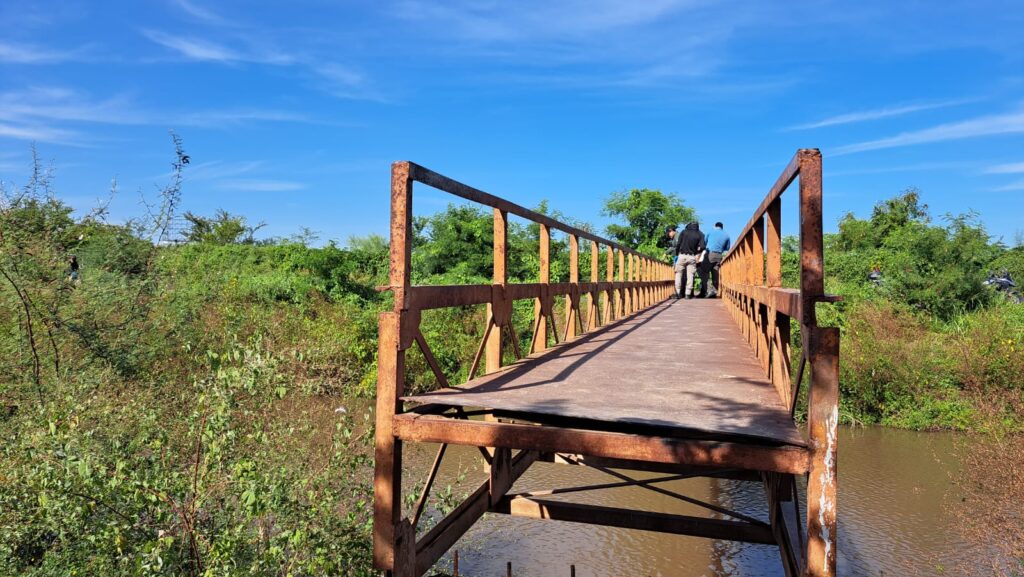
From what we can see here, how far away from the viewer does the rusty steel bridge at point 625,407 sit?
8.89 ft

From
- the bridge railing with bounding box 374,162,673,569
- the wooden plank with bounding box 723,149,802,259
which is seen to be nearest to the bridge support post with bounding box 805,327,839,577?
the wooden plank with bounding box 723,149,802,259

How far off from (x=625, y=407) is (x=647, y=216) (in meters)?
38.3

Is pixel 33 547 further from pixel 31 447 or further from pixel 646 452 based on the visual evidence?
pixel 646 452

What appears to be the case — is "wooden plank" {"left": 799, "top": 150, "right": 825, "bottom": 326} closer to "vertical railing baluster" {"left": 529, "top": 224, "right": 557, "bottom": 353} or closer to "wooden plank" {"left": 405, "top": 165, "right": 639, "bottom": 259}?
"wooden plank" {"left": 405, "top": 165, "right": 639, "bottom": 259}

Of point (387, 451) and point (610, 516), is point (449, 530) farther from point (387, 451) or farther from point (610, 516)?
point (610, 516)

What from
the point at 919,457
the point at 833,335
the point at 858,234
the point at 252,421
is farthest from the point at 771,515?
the point at 858,234

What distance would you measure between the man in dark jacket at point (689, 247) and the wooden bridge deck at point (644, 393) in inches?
386

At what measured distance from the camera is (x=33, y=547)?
5.26 m

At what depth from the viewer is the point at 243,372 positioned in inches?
181

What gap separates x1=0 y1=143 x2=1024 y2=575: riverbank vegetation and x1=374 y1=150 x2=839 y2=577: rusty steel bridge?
3.55 feet

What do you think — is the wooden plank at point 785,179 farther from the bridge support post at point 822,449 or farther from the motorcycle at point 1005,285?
the motorcycle at point 1005,285

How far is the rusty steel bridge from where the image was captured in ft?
8.89

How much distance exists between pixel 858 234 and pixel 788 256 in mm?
20788

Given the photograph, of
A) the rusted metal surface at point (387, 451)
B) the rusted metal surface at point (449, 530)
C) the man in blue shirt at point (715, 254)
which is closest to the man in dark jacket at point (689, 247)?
the man in blue shirt at point (715, 254)
